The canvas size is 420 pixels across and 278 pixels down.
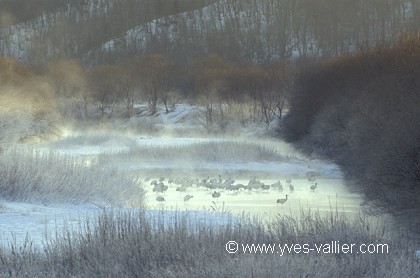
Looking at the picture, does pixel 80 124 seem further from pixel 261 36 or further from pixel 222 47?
pixel 261 36

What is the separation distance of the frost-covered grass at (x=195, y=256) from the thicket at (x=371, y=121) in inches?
252

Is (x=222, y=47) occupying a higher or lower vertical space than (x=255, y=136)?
higher

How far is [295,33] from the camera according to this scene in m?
91.8

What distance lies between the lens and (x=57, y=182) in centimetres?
1667

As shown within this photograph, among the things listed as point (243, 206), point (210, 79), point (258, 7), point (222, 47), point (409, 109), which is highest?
point (258, 7)

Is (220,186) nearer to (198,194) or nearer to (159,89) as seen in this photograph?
Result: (198,194)

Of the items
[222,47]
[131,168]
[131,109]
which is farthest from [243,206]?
[222,47]

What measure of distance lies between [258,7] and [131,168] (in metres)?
78.5

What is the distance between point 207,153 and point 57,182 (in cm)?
1412

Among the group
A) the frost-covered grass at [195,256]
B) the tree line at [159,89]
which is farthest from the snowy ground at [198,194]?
the tree line at [159,89]

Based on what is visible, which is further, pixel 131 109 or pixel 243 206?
pixel 131 109

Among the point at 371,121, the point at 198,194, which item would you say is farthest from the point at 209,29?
the point at 198,194

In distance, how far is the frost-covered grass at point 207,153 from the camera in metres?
29.4

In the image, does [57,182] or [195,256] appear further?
[57,182]
